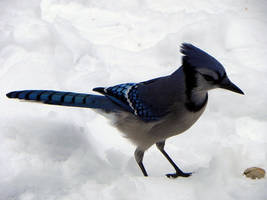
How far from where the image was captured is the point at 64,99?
2.76 metres

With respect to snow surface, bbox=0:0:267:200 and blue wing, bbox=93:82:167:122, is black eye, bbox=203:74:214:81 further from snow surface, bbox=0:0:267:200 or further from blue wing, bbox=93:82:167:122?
snow surface, bbox=0:0:267:200

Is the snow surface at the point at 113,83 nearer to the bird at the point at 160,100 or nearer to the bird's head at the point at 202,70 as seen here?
the bird at the point at 160,100

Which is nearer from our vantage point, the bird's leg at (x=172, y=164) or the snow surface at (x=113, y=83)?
the snow surface at (x=113, y=83)

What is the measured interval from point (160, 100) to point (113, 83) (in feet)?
3.05

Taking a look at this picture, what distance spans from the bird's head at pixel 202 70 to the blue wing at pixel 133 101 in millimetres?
260

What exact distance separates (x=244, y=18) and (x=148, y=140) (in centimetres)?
209

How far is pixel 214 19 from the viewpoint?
415 centimetres

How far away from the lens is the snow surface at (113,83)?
2.46 m

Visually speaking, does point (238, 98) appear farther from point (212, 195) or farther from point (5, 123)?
point (5, 123)

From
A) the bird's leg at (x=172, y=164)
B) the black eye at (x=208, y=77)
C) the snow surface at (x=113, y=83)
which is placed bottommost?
the bird's leg at (x=172, y=164)

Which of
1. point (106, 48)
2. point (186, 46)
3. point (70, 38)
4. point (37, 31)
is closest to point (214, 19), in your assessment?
point (106, 48)

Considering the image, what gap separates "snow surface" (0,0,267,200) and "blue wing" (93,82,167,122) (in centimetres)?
Answer: 33

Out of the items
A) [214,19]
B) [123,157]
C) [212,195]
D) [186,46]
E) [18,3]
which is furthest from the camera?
[18,3]

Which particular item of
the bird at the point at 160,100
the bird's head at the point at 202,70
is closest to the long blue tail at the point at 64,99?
the bird at the point at 160,100
